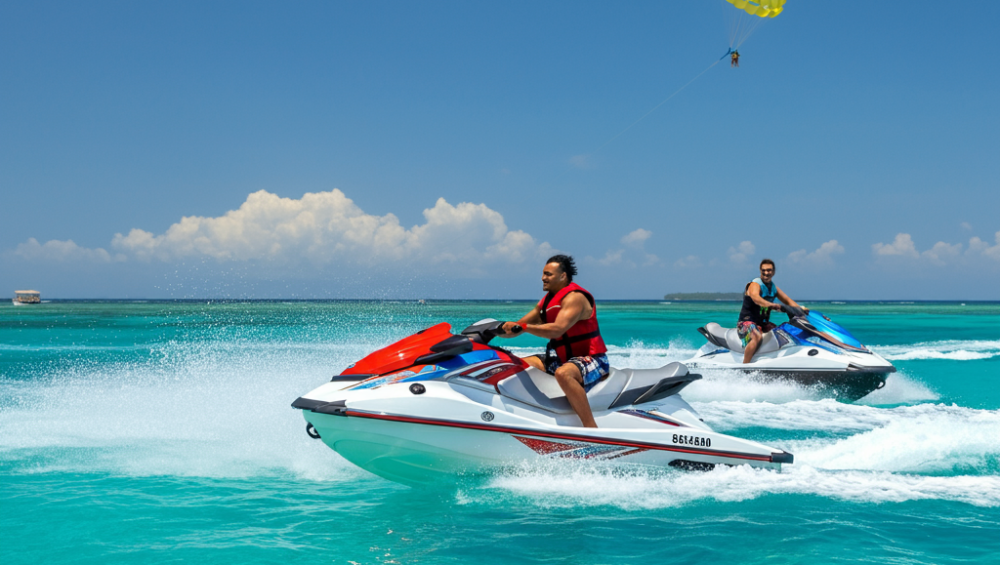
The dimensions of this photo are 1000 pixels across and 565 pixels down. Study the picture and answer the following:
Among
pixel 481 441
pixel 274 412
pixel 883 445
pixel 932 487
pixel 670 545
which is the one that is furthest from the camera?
pixel 274 412

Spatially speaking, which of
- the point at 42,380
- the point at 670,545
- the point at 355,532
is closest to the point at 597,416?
the point at 670,545

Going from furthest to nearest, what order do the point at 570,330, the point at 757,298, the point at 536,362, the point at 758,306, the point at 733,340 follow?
the point at 733,340, the point at 758,306, the point at 757,298, the point at 536,362, the point at 570,330

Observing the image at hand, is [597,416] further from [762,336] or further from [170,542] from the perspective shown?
[762,336]

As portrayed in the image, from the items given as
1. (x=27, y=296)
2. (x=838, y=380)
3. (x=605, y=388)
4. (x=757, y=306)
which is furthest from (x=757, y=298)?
(x=27, y=296)

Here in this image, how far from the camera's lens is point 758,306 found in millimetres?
9992

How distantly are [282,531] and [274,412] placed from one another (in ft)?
12.6

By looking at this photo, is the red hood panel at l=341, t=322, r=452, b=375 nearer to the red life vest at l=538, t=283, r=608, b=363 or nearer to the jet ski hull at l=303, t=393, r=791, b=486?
the jet ski hull at l=303, t=393, r=791, b=486

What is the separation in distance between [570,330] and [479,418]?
2.97 ft

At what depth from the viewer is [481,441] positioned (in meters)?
4.80

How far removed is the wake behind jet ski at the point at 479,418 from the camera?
4680mm

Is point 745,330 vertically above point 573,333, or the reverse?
point 573,333

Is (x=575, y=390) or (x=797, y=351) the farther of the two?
(x=797, y=351)

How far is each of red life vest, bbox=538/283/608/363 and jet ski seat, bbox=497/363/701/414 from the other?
0.25 meters

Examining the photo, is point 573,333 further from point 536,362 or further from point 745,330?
point 745,330
